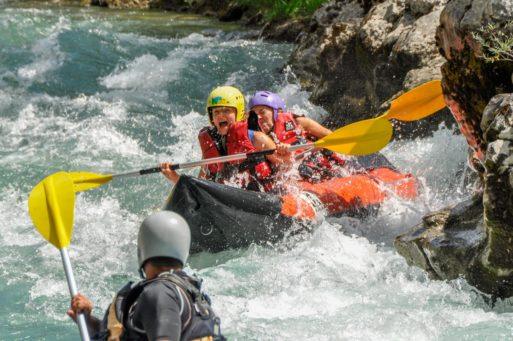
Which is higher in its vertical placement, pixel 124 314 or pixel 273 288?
pixel 124 314

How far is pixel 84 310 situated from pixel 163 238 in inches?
18.9

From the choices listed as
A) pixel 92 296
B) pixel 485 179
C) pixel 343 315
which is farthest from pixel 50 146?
pixel 485 179

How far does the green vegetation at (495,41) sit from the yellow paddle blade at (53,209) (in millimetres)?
2527

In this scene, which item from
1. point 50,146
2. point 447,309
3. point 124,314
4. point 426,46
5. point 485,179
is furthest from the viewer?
point 50,146

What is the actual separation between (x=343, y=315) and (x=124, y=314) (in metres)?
2.33

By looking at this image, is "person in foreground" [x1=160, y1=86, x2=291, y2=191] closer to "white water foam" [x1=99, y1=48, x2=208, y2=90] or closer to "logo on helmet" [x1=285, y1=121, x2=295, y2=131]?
"logo on helmet" [x1=285, y1=121, x2=295, y2=131]

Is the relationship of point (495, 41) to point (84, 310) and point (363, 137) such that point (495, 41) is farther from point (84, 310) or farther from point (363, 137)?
point (84, 310)

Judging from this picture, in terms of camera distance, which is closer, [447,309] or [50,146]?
[447,309]

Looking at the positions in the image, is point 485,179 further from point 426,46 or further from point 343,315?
point 426,46

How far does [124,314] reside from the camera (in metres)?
3.13

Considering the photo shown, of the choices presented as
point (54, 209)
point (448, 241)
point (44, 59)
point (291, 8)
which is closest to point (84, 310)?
point (54, 209)

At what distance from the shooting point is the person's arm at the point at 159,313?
294 cm

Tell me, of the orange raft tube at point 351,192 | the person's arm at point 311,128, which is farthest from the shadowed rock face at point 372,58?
the orange raft tube at point 351,192

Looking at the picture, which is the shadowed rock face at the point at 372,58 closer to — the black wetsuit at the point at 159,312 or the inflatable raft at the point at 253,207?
the inflatable raft at the point at 253,207
